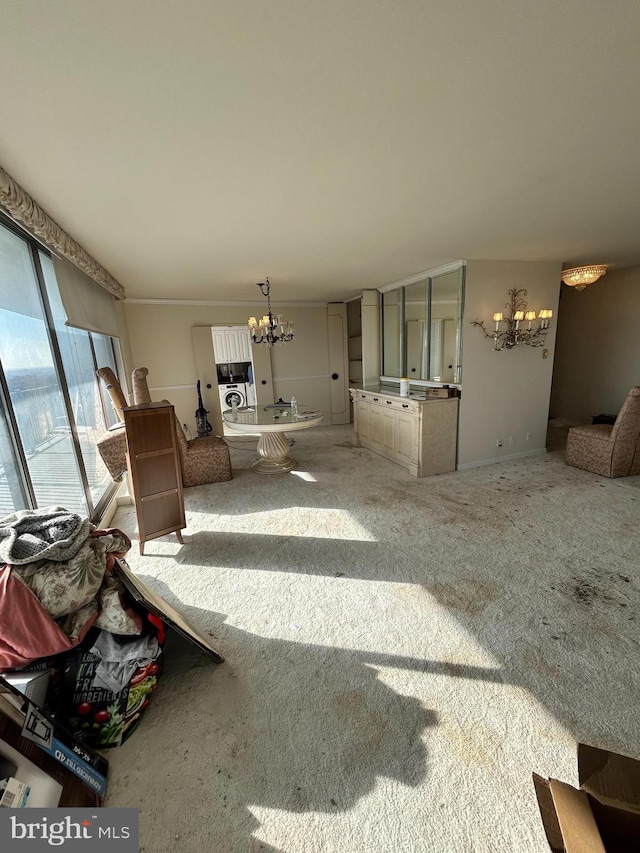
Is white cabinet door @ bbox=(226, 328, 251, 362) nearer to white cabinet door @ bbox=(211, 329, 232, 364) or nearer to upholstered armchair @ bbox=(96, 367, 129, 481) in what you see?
Answer: white cabinet door @ bbox=(211, 329, 232, 364)

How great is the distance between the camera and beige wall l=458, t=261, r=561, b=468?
12.8ft

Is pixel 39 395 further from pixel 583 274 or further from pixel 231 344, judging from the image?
pixel 583 274

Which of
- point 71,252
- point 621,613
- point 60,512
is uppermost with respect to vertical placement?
point 71,252

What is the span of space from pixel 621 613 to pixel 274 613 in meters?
1.97

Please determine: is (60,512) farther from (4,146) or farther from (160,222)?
(160,222)

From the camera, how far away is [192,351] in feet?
19.9

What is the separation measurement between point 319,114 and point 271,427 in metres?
3.06

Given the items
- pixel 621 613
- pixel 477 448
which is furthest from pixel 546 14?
pixel 477 448

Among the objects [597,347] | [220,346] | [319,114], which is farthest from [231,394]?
[597,347]

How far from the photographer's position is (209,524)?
3.05 m

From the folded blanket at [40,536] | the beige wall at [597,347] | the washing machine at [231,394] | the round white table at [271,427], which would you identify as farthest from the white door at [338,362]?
the folded blanket at [40,536]

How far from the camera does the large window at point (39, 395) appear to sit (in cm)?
185

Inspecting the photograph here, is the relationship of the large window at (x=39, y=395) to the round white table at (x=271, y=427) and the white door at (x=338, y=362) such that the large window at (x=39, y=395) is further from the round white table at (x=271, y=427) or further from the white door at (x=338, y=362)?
the white door at (x=338, y=362)

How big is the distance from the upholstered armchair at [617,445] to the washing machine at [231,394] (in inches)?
216
